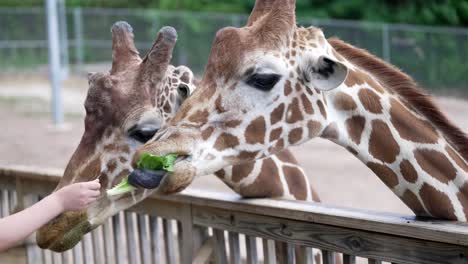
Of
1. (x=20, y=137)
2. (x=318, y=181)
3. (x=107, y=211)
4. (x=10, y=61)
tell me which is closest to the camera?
(x=107, y=211)

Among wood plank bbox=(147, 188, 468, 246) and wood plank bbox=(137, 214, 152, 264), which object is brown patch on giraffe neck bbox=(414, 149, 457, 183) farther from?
wood plank bbox=(137, 214, 152, 264)

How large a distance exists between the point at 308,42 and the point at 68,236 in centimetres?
154

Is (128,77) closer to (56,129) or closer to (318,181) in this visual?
(318,181)

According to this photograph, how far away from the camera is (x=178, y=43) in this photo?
82.9 ft

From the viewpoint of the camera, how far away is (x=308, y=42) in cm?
366

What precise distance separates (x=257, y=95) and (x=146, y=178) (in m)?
0.66

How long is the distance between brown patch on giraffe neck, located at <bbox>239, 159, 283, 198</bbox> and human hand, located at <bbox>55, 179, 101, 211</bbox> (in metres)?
1.10

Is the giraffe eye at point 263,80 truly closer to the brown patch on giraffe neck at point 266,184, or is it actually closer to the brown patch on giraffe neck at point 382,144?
the brown patch on giraffe neck at point 382,144

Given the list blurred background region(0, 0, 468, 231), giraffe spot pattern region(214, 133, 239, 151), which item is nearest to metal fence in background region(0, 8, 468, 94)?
blurred background region(0, 0, 468, 231)

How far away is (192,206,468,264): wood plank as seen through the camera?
10.1ft

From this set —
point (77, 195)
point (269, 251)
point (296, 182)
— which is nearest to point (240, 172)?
point (296, 182)

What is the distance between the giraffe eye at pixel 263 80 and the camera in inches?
137

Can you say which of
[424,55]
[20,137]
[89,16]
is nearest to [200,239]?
[20,137]

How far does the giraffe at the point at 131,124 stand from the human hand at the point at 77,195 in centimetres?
54
